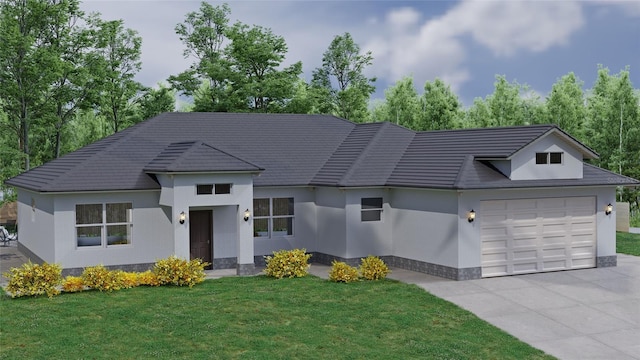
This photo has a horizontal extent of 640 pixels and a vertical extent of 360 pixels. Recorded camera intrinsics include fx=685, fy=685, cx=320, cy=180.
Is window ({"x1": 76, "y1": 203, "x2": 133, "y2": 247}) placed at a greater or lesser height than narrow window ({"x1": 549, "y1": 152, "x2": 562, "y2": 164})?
lesser

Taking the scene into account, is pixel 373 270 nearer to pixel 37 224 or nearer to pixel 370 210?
pixel 370 210

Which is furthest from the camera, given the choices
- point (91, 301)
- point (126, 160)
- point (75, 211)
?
point (126, 160)

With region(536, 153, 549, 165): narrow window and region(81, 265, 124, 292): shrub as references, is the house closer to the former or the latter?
region(536, 153, 549, 165): narrow window

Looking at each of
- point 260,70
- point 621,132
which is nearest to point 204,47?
point 260,70

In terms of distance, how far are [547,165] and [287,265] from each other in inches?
356

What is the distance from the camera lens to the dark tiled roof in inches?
862

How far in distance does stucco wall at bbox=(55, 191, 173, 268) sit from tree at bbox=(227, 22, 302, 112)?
24.6 m

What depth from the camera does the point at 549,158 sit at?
22359 mm

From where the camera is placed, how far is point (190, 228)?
23.8m

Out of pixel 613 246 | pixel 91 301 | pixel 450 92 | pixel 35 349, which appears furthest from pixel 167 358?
pixel 450 92

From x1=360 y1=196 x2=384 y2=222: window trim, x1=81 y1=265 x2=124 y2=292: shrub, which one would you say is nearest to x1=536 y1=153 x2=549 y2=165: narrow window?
x1=360 y1=196 x2=384 y2=222: window trim

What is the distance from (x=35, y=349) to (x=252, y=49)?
35.1 meters

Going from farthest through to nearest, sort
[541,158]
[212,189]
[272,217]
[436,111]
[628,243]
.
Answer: [436,111] < [628,243] < [272,217] < [541,158] < [212,189]

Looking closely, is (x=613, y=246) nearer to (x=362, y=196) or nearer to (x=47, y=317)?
(x=362, y=196)
